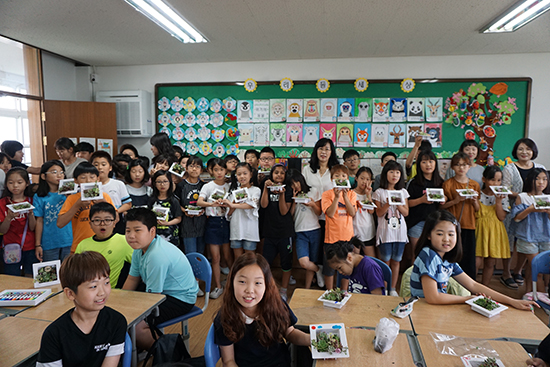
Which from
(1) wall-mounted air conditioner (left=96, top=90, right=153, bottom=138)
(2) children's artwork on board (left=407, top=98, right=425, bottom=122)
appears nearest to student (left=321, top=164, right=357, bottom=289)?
(2) children's artwork on board (left=407, top=98, right=425, bottom=122)

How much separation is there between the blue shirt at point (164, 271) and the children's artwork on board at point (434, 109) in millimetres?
4406

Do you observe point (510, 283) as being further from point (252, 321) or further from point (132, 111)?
point (132, 111)

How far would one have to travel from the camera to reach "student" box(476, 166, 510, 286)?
11.0 ft

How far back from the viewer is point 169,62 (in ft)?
18.1

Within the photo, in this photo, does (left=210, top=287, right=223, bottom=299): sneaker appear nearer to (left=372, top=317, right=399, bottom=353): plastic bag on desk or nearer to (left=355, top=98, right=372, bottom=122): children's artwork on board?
(left=372, top=317, right=399, bottom=353): plastic bag on desk

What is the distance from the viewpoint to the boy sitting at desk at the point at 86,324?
1.39 m

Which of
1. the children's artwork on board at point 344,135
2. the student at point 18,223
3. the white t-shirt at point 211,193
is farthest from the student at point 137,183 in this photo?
the children's artwork on board at point 344,135

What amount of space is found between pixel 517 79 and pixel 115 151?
649cm

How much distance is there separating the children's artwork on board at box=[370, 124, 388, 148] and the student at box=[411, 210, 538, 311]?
336cm

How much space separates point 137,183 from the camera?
11.2 feet

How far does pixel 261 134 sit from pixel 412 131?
95.6 inches

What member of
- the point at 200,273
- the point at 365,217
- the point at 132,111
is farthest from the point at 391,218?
the point at 132,111

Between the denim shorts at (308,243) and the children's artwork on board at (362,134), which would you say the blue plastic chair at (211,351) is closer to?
the denim shorts at (308,243)

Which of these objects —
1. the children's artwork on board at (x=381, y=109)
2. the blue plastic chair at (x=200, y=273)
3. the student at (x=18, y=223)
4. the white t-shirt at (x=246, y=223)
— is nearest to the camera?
the blue plastic chair at (x=200, y=273)
